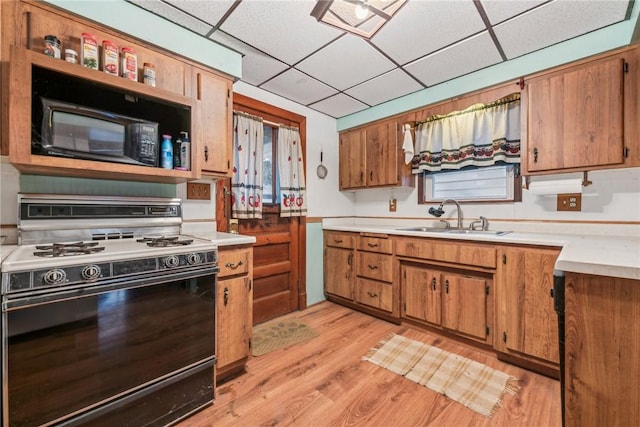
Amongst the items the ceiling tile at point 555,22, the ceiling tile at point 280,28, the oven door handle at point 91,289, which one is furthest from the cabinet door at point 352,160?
the oven door handle at point 91,289

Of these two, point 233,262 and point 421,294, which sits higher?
point 233,262

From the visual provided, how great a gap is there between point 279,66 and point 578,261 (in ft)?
7.65

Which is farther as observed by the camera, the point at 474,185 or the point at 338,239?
the point at 338,239

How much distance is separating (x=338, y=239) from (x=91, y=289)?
90.0 inches

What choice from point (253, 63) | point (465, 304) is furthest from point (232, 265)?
point (465, 304)

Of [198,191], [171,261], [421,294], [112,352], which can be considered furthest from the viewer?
[421,294]

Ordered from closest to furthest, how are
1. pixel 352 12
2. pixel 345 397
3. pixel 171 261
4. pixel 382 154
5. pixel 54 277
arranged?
pixel 54 277
pixel 171 261
pixel 352 12
pixel 345 397
pixel 382 154

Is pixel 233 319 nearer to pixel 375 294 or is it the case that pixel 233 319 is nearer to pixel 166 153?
pixel 166 153

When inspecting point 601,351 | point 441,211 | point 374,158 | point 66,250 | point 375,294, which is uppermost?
point 374,158

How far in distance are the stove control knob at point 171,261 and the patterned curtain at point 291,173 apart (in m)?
1.52

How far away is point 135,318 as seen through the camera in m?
1.27

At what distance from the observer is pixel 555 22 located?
1.76 meters

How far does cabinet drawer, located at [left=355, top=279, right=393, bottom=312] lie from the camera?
8.60 ft

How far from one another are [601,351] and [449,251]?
4.29 feet
